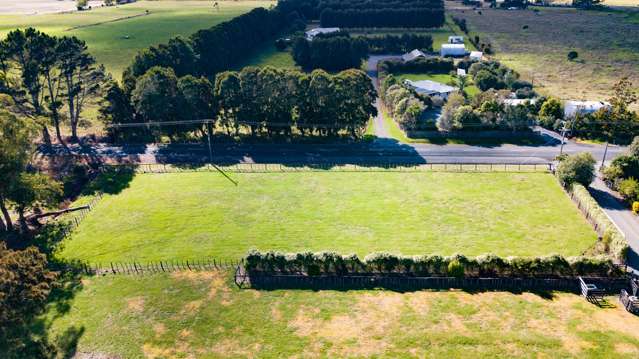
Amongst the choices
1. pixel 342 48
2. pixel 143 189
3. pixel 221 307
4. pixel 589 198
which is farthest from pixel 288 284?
pixel 342 48

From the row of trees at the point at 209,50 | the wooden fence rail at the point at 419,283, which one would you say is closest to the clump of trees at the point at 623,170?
the wooden fence rail at the point at 419,283

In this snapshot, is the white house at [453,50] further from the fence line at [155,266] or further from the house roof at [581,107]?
the fence line at [155,266]

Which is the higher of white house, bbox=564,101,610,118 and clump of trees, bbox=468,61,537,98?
clump of trees, bbox=468,61,537,98

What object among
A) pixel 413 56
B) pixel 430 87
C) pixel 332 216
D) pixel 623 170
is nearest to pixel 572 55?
pixel 413 56

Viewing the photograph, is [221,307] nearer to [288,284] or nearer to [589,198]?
[288,284]

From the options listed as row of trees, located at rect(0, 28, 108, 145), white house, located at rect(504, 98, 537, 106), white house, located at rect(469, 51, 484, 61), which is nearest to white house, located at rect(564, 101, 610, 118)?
white house, located at rect(504, 98, 537, 106)

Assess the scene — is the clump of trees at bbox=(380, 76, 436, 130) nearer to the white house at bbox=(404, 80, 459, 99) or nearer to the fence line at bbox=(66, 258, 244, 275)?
the white house at bbox=(404, 80, 459, 99)

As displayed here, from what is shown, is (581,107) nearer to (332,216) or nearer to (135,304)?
(332,216)
